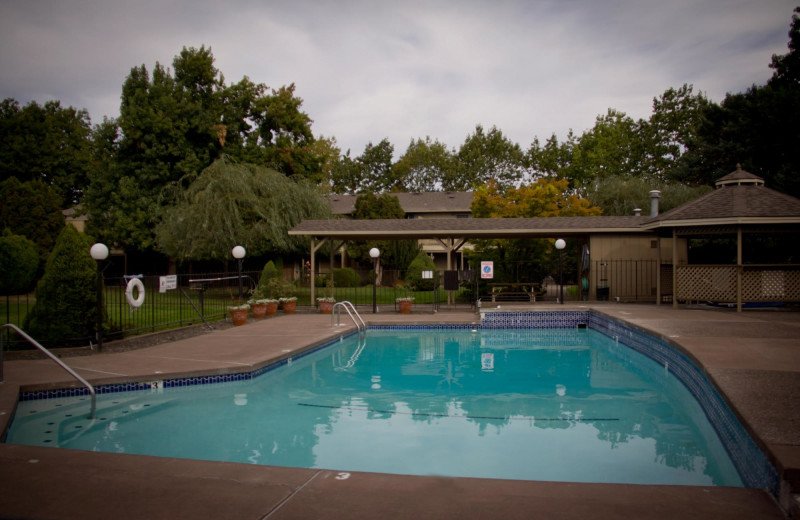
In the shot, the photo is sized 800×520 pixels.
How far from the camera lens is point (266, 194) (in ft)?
70.3

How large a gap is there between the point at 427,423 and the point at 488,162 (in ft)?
148

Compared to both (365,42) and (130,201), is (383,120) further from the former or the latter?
(365,42)

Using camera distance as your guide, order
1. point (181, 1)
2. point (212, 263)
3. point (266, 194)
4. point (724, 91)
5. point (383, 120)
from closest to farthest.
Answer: point (181, 1)
point (266, 194)
point (724, 91)
point (212, 263)
point (383, 120)

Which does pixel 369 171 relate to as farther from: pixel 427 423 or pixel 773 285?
pixel 427 423

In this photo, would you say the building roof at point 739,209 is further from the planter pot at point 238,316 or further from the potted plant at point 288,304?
the planter pot at point 238,316

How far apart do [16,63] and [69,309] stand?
5.72 m

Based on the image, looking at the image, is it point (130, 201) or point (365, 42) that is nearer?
point (365, 42)

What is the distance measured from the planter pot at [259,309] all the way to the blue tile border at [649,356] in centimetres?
323

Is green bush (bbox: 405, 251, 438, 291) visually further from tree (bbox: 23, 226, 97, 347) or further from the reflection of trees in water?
tree (bbox: 23, 226, 97, 347)

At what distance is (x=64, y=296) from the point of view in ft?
28.9

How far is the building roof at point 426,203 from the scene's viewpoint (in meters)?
35.8

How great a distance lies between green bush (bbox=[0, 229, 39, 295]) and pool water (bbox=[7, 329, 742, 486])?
51.1ft

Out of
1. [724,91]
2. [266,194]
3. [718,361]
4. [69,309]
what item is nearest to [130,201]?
[266,194]

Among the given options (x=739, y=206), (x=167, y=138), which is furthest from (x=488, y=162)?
(x=739, y=206)
